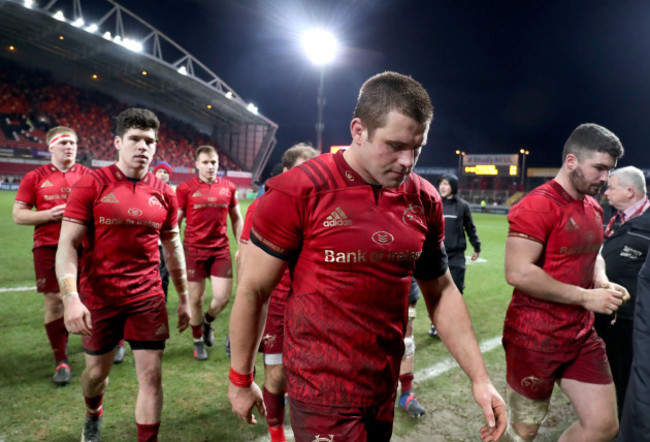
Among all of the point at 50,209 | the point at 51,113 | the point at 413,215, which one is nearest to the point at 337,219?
the point at 413,215

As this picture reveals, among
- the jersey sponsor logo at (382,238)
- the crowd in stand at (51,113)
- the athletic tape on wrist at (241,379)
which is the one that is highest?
the crowd in stand at (51,113)

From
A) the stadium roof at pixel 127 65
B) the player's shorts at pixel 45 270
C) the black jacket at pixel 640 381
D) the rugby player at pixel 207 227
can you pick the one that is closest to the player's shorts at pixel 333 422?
the black jacket at pixel 640 381

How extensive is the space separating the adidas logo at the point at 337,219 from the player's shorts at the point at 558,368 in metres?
1.95

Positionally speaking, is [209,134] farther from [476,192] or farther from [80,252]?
[80,252]

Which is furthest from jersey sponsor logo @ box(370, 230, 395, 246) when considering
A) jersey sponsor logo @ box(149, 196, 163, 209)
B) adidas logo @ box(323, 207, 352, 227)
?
jersey sponsor logo @ box(149, 196, 163, 209)

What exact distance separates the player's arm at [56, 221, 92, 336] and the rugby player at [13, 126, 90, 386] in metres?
1.68

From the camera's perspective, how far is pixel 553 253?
9.70ft

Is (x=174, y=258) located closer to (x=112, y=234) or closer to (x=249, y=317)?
(x=112, y=234)

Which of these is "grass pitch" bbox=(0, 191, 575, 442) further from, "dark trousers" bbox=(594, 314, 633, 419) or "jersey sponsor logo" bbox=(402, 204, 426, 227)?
"jersey sponsor logo" bbox=(402, 204, 426, 227)

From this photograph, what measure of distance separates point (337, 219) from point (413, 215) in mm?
388

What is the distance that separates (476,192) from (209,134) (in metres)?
34.7

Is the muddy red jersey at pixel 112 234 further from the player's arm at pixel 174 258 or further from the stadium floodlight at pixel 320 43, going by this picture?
the stadium floodlight at pixel 320 43

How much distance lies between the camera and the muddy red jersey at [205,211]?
6.13 metres

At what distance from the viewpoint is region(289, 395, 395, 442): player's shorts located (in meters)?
1.77
